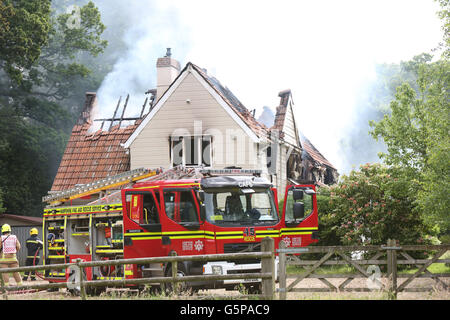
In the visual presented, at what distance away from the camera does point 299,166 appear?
32.2 meters

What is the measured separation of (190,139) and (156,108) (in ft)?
6.66

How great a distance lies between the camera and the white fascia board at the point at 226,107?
26.6 metres

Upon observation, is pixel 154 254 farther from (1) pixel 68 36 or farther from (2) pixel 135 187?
(1) pixel 68 36

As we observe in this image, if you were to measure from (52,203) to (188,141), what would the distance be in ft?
21.4

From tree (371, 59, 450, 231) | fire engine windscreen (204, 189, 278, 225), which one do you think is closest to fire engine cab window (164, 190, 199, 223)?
fire engine windscreen (204, 189, 278, 225)

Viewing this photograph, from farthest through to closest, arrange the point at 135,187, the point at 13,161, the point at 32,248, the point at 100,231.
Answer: the point at 13,161 < the point at 32,248 < the point at 100,231 < the point at 135,187

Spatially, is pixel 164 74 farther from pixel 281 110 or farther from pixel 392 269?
pixel 392 269

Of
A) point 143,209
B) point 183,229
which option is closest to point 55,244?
point 143,209

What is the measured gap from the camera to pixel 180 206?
615 inches

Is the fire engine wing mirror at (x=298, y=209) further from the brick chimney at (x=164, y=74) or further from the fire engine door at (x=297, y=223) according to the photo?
the brick chimney at (x=164, y=74)

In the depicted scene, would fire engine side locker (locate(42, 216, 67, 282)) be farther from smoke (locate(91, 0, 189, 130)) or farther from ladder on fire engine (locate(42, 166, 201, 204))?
smoke (locate(91, 0, 189, 130))

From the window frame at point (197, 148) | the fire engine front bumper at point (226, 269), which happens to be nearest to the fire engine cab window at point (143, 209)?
the fire engine front bumper at point (226, 269)

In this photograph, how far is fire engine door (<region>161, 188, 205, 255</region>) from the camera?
15.3m
